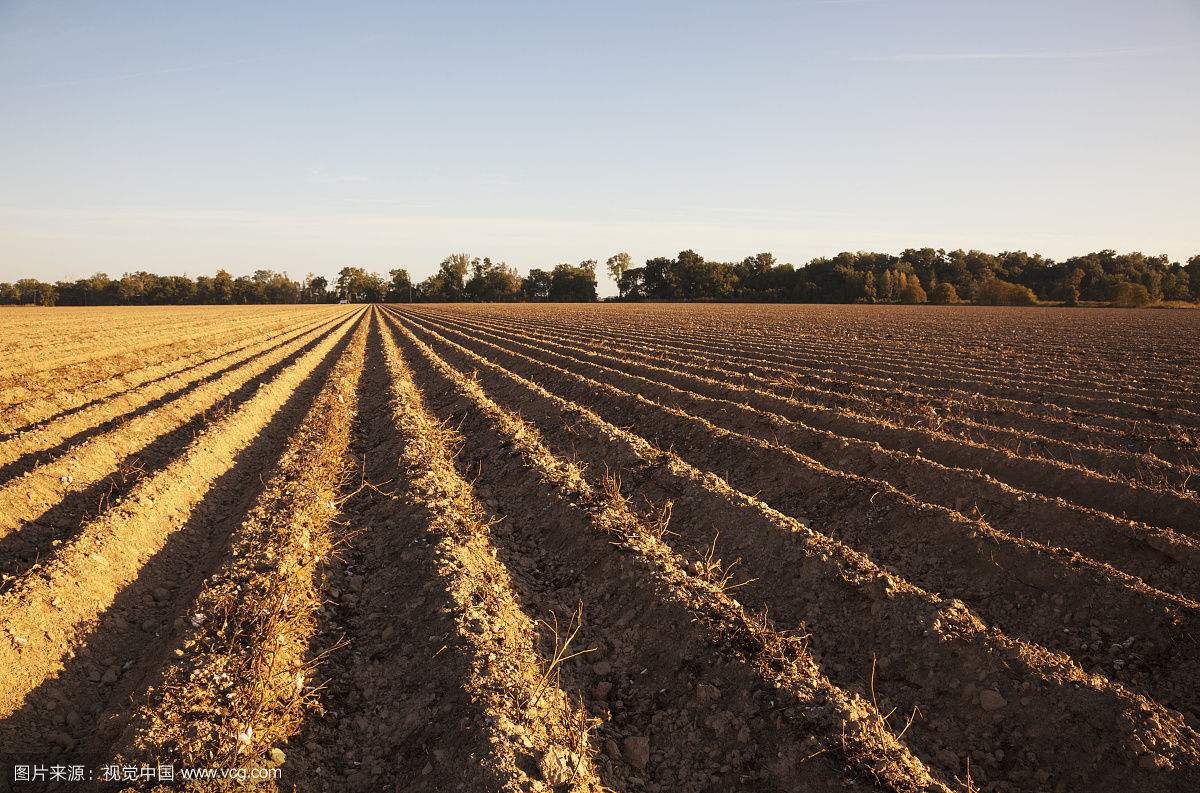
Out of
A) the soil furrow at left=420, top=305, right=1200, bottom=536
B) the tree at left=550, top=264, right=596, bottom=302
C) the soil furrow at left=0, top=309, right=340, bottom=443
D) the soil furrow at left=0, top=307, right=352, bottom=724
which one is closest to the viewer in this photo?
the soil furrow at left=0, top=307, right=352, bottom=724

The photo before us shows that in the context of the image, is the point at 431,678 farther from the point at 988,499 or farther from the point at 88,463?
the point at 88,463

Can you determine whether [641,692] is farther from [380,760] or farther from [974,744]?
[974,744]

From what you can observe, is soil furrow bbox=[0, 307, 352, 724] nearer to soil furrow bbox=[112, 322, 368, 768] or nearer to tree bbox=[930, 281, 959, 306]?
soil furrow bbox=[112, 322, 368, 768]

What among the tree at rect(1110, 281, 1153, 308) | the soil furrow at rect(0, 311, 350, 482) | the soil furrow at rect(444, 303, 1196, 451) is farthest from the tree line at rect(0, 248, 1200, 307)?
the soil furrow at rect(0, 311, 350, 482)

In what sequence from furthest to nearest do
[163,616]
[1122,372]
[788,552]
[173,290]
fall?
[173,290], [1122,372], [788,552], [163,616]

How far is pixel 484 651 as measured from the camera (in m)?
3.88

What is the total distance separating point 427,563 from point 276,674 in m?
1.50

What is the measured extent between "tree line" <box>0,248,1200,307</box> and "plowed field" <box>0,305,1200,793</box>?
81.4 m

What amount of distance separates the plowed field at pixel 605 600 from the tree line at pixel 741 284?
81.4 meters

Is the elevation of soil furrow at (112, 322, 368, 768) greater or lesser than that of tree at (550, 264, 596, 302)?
lesser

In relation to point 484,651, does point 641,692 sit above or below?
below

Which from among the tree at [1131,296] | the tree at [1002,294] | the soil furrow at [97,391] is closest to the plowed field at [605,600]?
the soil furrow at [97,391]

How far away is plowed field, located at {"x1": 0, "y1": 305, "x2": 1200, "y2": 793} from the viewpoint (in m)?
3.27

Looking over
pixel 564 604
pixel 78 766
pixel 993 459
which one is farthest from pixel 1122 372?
pixel 78 766
